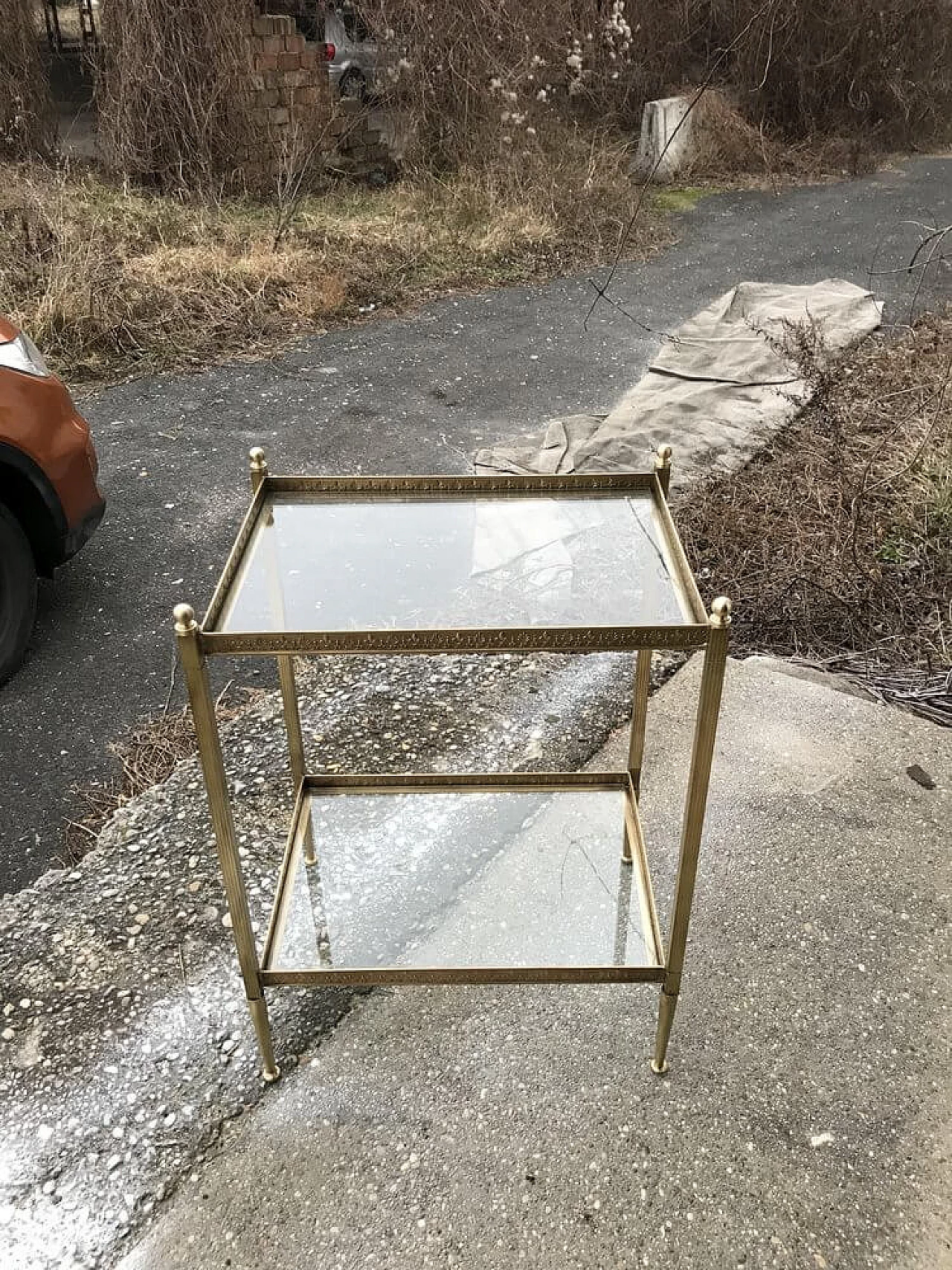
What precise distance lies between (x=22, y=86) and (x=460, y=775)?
748cm

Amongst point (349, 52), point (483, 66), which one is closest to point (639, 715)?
point (483, 66)

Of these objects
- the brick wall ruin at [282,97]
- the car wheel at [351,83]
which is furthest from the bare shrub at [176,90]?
the car wheel at [351,83]

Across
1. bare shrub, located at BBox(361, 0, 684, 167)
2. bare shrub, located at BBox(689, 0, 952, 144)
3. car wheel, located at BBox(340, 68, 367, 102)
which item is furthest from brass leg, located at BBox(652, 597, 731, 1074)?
bare shrub, located at BBox(689, 0, 952, 144)

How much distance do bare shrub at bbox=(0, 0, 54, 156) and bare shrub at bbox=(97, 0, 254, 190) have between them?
54 centimetres

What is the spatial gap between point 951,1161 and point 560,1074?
653mm

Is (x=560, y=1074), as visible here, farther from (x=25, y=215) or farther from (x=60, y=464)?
(x=25, y=215)

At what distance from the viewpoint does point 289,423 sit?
4719mm

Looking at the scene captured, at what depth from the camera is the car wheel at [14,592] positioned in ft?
9.00

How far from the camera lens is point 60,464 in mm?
2783

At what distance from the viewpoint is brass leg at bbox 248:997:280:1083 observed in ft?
5.47

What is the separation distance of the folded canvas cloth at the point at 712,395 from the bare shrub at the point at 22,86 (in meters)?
5.40

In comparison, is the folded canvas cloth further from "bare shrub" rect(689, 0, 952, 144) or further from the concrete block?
"bare shrub" rect(689, 0, 952, 144)

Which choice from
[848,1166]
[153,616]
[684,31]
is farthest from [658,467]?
[684,31]

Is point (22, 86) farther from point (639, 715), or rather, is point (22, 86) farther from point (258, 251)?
point (639, 715)
